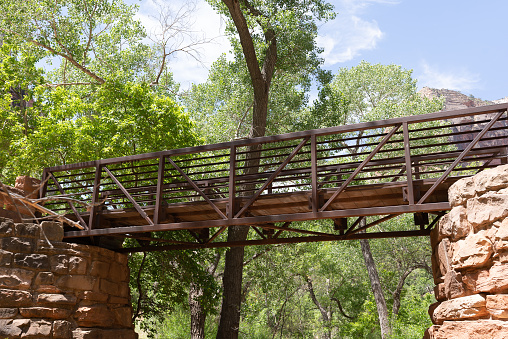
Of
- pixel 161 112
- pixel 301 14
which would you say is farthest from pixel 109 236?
pixel 301 14

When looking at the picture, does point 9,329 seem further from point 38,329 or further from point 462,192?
point 462,192

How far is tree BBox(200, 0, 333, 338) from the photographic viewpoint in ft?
40.4

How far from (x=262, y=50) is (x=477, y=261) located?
1181 centimetres

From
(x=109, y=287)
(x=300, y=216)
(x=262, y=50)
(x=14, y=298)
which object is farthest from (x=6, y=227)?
(x=262, y=50)

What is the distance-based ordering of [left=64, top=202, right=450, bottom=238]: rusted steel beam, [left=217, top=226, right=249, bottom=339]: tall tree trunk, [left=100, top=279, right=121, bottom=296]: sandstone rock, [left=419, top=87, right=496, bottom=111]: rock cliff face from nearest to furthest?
[left=64, top=202, right=450, bottom=238]: rusted steel beam < [left=100, top=279, right=121, bottom=296]: sandstone rock < [left=217, top=226, right=249, bottom=339]: tall tree trunk < [left=419, top=87, right=496, bottom=111]: rock cliff face

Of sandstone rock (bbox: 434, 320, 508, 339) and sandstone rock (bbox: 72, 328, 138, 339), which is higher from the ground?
sandstone rock (bbox: 434, 320, 508, 339)

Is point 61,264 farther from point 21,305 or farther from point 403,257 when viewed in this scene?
point 403,257

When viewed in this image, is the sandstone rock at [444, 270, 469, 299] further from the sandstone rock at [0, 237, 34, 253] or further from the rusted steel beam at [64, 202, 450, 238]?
the sandstone rock at [0, 237, 34, 253]

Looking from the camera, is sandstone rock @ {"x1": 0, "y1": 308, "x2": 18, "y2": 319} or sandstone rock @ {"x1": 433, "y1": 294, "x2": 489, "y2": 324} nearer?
sandstone rock @ {"x1": 433, "y1": 294, "x2": 489, "y2": 324}

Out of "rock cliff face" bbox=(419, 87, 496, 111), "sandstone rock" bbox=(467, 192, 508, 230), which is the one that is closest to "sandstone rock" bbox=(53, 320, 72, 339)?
"sandstone rock" bbox=(467, 192, 508, 230)

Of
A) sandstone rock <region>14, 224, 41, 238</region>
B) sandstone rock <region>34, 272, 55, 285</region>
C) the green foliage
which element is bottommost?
sandstone rock <region>34, 272, 55, 285</region>

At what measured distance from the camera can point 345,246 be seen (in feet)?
81.6

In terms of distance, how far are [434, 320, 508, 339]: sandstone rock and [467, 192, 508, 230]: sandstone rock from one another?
1069 millimetres

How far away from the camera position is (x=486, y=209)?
209 inches
